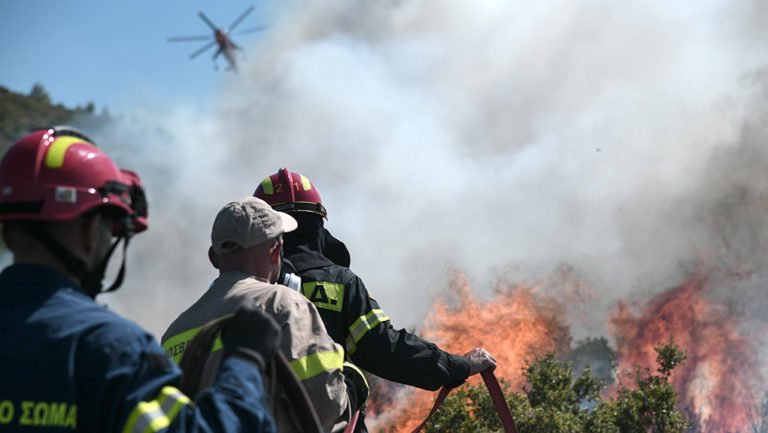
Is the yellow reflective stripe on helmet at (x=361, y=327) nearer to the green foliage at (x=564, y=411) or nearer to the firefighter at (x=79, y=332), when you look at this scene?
the firefighter at (x=79, y=332)

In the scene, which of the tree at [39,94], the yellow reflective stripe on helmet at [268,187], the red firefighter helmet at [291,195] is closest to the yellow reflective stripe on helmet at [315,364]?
the red firefighter helmet at [291,195]

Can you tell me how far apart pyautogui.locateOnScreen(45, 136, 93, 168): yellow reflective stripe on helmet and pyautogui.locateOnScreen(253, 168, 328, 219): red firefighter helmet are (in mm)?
2370

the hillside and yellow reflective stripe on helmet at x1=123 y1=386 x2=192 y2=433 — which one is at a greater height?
the hillside

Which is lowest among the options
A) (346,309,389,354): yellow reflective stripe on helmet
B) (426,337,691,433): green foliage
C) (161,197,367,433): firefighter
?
(161,197,367,433): firefighter

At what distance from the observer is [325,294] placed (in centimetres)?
397

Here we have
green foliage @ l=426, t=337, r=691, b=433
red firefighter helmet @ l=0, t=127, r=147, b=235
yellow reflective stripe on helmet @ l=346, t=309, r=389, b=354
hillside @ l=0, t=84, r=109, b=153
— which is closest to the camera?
red firefighter helmet @ l=0, t=127, r=147, b=235

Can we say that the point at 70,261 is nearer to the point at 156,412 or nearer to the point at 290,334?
the point at 156,412

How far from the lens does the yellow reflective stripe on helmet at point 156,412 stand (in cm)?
183

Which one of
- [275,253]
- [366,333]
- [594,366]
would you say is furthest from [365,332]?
[594,366]

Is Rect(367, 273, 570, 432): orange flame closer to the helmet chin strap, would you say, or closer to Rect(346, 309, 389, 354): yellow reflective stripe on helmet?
Rect(346, 309, 389, 354): yellow reflective stripe on helmet

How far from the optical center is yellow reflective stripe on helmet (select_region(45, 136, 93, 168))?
6.84 ft

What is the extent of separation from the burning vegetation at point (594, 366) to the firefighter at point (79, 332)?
6931mm

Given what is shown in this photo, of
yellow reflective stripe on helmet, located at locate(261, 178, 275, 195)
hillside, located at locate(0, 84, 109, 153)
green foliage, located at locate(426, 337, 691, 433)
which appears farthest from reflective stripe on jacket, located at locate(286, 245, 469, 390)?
hillside, located at locate(0, 84, 109, 153)

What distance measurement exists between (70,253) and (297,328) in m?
1.08
